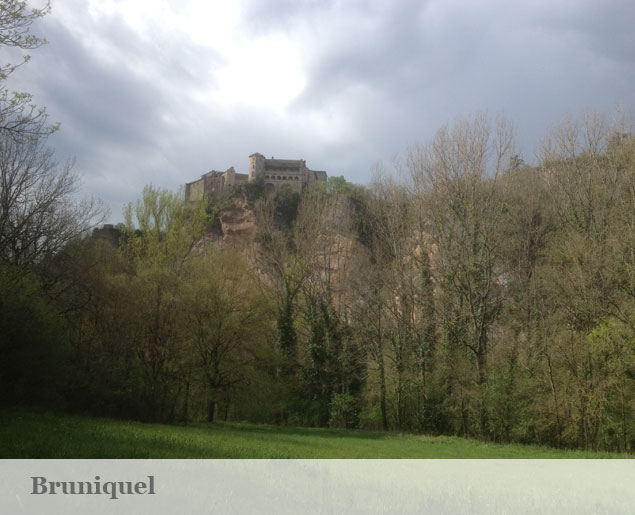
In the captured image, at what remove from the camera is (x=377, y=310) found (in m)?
32.1

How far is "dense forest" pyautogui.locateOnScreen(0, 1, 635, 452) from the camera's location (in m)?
20.9

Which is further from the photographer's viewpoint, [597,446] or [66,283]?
[66,283]

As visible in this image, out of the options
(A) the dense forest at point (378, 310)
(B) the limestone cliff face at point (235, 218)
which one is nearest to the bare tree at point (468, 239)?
(A) the dense forest at point (378, 310)

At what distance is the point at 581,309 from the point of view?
922 inches

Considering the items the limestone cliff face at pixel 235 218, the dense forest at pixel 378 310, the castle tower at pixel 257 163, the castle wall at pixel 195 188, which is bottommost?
the dense forest at pixel 378 310

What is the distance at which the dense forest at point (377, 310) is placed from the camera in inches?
824

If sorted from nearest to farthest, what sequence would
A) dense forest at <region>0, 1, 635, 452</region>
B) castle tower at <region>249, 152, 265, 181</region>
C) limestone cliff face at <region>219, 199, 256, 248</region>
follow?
dense forest at <region>0, 1, 635, 452</region>, limestone cliff face at <region>219, 199, 256, 248</region>, castle tower at <region>249, 152, 265, 181</region>

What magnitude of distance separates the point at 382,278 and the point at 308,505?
2615cm

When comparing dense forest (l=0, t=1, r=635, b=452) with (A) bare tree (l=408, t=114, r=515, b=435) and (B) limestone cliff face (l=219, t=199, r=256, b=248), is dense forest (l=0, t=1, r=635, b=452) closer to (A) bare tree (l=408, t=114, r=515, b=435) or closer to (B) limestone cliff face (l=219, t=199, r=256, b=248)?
(A) bare tree (l=408, t=114, r=515, b=435)

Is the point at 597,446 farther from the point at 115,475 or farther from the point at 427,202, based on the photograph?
the point at 115,475

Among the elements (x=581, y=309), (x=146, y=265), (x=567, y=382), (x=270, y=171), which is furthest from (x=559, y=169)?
(x=270, y=171)

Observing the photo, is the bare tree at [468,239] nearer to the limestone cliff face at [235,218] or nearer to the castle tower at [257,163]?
the limestone cliff face at [235,218]

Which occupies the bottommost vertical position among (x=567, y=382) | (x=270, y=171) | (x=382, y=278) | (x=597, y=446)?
(x=597, y=446)

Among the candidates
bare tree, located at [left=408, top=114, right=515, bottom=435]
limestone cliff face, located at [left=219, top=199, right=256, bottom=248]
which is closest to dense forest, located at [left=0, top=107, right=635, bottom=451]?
bare tree, located at [left=408, top=114, right=515, bottom=435]
